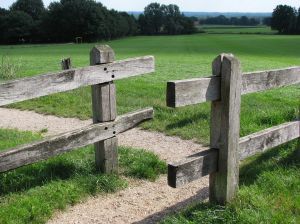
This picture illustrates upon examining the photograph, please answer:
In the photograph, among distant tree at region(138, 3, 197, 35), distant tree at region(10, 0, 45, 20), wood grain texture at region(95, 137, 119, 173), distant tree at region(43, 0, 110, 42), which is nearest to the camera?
wood grain texture at region(95, 137, 119, 173)

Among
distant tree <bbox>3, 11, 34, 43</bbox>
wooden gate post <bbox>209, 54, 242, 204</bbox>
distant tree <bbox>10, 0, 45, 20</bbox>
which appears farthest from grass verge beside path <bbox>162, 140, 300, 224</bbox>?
distant tree <bbox>10, 0, 45, 20</bbox>

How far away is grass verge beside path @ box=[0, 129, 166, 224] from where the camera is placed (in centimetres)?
529

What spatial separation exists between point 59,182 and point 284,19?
11411 cm

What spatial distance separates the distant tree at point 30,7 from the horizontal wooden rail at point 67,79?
105963mm

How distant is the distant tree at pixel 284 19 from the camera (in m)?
110

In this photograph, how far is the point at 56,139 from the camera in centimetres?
566

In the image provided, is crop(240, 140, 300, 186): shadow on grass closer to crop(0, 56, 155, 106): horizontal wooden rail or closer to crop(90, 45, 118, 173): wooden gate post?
crop(90, 45, 118, 173): wooden gate post

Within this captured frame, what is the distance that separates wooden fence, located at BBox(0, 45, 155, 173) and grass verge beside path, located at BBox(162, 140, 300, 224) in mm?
1631

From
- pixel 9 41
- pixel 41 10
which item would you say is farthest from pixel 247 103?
pixel 41 10

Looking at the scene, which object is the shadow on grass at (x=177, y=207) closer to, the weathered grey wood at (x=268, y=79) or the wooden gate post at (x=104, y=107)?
the wooden gate post at (x=104, y=107)

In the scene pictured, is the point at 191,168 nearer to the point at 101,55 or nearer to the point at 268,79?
the point at 268,79

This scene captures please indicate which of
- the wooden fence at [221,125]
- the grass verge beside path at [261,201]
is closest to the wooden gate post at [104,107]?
the grass verge beside path at [261,201]

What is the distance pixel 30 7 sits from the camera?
110 m

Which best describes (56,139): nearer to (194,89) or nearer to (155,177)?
(155,177)
